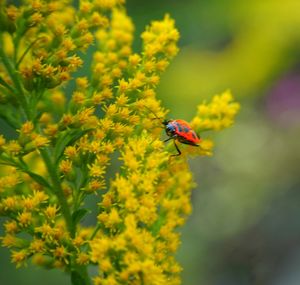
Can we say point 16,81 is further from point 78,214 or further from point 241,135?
point 241,135

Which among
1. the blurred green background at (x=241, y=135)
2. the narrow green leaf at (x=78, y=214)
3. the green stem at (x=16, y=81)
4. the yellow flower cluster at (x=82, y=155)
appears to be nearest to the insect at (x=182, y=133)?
the yellow flower cluster at (x=82, y=155)

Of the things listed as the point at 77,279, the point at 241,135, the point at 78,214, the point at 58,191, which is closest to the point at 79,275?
the point at 77,279

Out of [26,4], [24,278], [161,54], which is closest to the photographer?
[26,4]

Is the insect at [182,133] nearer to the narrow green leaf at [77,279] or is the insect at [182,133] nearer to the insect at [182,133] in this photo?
the insect at [182,133]

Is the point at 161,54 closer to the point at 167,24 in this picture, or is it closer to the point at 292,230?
the point at 167,24

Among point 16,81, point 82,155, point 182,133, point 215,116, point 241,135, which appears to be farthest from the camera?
point 241,135

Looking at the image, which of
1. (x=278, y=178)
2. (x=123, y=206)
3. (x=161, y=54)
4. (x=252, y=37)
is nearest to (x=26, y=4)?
(x=161, y=54)
